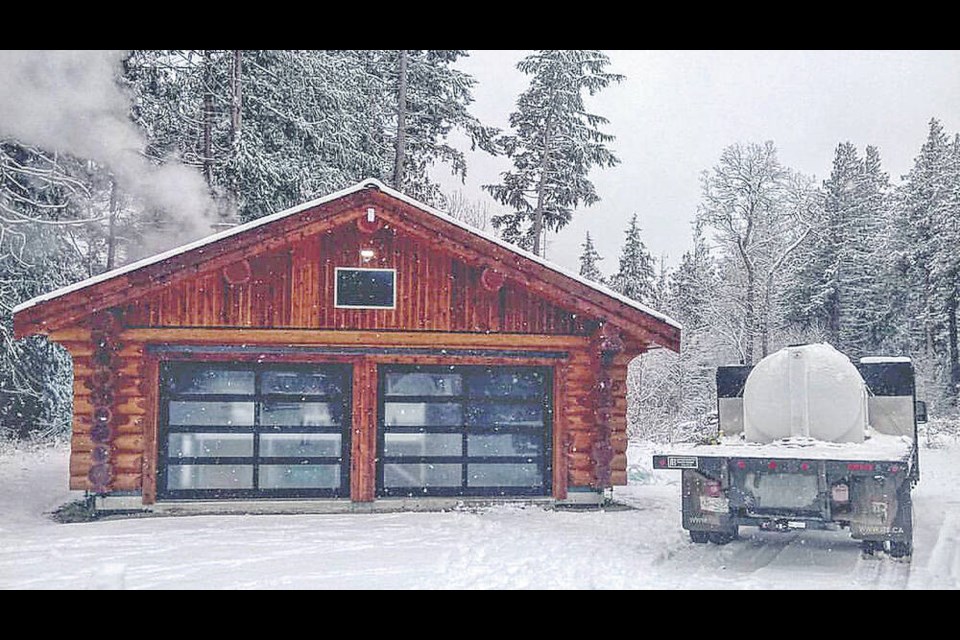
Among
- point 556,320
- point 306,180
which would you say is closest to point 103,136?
point 306,180

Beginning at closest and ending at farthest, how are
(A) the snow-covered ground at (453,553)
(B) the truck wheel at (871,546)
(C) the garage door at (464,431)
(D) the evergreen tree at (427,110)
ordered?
1. (A) the snow-covered ground at (453,553)
2. (B) the truck wheel at (871,546)
3. (C) the garage door at (464,431)
4. (D) the evergreen tree at (427,110)

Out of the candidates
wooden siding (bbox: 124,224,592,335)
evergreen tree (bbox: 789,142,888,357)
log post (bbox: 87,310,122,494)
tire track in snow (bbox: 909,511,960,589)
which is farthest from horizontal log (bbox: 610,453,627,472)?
evergreen tree (bbox: 789,142,888,357)

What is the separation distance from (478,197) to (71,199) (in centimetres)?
1507

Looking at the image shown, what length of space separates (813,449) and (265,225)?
8.11m

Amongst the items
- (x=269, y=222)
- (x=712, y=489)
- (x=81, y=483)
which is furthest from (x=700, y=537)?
(x=81, y=483)

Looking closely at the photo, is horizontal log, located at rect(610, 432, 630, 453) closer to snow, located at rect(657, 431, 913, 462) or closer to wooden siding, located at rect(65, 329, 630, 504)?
wooden siding, located at rect(65, 329, 630, 504)

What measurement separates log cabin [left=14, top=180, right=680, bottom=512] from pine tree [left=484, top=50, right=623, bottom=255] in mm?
17588

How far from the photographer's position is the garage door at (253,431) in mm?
13523

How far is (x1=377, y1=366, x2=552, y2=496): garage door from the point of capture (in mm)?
14023

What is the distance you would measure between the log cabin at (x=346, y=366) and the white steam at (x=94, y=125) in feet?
26.7

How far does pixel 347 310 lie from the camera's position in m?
13.8

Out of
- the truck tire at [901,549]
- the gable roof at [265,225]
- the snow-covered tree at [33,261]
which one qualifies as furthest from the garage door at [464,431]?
the snow-covered tree at [33,261]

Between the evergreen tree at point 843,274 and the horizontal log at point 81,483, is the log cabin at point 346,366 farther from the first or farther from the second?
the evergreen tree at point 843,274

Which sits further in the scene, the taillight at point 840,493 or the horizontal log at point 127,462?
the horizontal log at point 127,462
